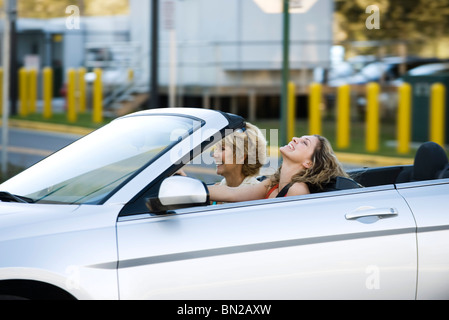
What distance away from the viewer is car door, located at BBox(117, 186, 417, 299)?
3.28 metres

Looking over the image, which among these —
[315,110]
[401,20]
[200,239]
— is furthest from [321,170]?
[401,20]

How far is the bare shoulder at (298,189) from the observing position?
3.89 m

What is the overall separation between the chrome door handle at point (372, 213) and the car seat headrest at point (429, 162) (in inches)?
34.7

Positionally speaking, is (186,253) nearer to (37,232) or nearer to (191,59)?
(37,232)

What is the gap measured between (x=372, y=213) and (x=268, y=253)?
0.51 meters

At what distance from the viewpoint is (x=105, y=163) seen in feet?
12.3

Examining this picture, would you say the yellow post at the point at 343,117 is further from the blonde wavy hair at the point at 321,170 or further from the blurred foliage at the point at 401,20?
the blonde wavy hair at the point at 321,170

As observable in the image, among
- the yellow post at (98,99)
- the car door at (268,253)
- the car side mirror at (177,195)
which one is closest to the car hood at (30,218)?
the car door at (268,253)

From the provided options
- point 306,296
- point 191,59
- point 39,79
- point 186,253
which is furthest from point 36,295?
point 39,79

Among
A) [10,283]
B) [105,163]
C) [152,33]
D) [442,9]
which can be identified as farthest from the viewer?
[442,9]

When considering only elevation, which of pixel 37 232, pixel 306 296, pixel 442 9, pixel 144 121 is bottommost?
pixel 306 296

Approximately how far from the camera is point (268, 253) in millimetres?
3342

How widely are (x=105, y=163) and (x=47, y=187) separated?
29cm

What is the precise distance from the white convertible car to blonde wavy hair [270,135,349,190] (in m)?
0.36
